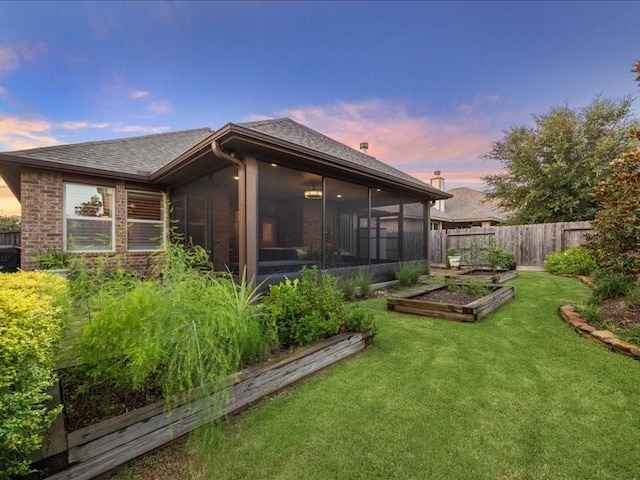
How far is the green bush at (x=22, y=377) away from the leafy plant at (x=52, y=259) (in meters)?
5.83

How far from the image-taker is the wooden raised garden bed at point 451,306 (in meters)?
4.59

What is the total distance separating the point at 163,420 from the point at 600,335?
474 centimetres

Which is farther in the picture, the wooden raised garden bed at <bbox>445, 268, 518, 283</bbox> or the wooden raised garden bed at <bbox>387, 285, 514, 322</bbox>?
the wooden raised garden bed at <bbox>445, 268, 518, 283</bbox>

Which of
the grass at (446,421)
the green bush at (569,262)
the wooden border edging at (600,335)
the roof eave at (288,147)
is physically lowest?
the grass at (446,421)

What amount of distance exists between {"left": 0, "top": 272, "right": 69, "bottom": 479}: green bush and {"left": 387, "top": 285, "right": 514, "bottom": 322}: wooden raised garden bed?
4.62 metres

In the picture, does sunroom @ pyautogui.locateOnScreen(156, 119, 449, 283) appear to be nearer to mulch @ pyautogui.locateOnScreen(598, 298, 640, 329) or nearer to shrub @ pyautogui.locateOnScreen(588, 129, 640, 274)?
shrub @ pyautogui.locateOnScreen(588, 129, 640, 274)

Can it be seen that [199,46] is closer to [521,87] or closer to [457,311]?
[457,311]

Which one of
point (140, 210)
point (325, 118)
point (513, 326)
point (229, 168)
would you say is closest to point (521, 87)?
point (325, 118)

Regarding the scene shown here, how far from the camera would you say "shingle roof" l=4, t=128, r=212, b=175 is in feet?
21.6

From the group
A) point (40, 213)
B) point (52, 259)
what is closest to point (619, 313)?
point (52, 259)

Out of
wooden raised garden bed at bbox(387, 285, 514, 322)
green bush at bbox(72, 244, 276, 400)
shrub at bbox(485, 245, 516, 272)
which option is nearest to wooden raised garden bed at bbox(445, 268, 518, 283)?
shrub at bbox(485, 245, 516, 272)

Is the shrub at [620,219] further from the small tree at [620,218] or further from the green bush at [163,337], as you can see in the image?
the green bush at [163,337]

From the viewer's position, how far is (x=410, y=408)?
2.31 meters

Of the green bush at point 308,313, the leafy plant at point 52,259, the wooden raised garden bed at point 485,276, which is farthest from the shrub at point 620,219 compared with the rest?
the leafy plant at point 52,259
